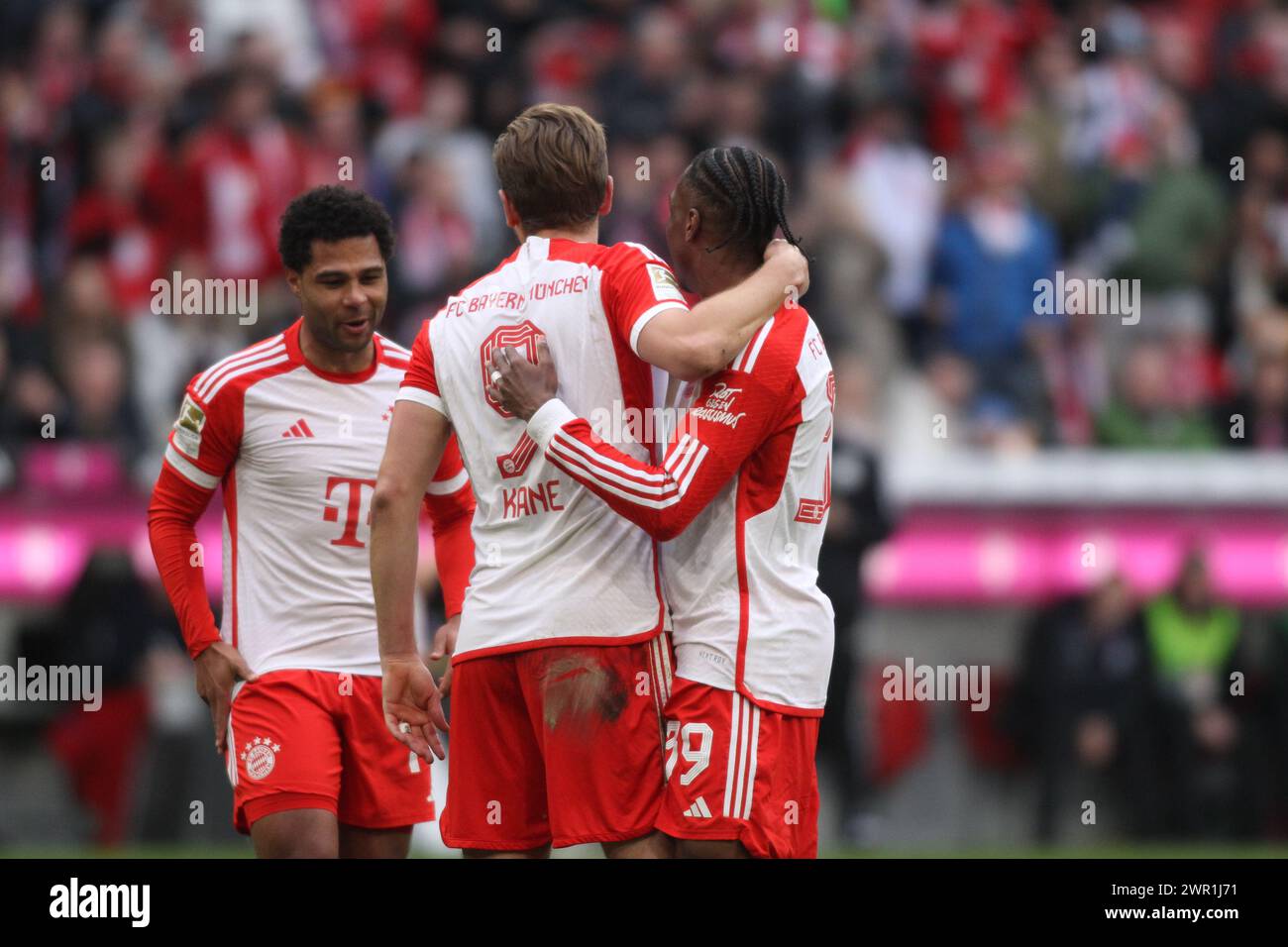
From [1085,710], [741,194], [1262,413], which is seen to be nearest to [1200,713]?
[1085,710]

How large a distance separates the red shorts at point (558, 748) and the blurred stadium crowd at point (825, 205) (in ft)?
20.1

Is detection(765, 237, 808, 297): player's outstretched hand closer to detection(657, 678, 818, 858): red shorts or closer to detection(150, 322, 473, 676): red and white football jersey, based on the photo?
detection(657, 678, 818, 858): red shorts

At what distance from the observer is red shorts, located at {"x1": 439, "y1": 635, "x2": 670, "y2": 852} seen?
5.29 metres

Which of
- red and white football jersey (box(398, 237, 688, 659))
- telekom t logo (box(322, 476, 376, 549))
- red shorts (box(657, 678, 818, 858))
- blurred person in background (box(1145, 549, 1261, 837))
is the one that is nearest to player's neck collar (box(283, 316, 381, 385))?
telekom t logo (box(322, 476, 376, 549))

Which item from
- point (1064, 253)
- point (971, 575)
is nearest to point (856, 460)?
point (971, 575)

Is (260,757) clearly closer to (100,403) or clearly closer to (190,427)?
(190,427)

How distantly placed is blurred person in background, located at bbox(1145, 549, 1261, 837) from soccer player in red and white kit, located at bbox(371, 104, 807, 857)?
772 cm

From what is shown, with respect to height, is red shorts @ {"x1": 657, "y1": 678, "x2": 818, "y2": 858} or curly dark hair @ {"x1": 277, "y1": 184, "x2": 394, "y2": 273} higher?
curly dark hair @ {"x1": 277, "y1": 184, "x2": 394, "y2": 273}

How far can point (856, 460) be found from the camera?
11.4 meters

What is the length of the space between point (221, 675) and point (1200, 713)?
7.78m

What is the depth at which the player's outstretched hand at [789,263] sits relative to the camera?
5332mm

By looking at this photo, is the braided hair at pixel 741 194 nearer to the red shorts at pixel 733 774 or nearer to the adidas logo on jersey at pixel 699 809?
the red shorts at pixel 733 774

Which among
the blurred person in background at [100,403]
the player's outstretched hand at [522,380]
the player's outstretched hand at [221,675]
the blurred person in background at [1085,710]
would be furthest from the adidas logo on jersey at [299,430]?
the blurred person in background at [1085,710]
